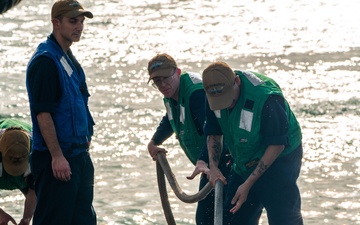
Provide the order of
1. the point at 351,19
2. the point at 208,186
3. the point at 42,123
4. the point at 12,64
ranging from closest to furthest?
the point at 42,123, the point at 208,186, the point at 12,64, the point at 351,19

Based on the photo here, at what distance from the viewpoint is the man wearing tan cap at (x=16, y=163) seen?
6.64 meters

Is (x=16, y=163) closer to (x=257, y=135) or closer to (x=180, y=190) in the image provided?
(x=180, y=190)

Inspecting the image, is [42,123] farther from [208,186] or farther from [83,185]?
[208,186]

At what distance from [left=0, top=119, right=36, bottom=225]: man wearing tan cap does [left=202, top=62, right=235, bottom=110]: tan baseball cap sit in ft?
4.03

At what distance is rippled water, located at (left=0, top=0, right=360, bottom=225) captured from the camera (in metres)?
9.84

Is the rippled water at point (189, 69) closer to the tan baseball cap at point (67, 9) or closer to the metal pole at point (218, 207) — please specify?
the metal pole at point (218, 207)

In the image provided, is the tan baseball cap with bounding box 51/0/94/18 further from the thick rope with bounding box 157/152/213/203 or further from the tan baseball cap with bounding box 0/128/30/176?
the thick rope with bounding box 157/152/213/203

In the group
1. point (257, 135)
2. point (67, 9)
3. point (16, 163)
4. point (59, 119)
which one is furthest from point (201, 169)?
point (67, 9)

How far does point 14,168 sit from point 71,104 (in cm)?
61

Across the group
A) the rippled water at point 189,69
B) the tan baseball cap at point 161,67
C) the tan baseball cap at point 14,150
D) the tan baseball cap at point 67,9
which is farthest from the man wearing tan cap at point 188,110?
the rippled water at point 189,69

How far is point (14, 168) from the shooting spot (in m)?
6.70

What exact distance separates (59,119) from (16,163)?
47 centimetres

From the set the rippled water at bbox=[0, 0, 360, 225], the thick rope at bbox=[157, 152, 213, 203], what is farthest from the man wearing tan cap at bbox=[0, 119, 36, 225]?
the rippled water at bbox=[0, 0, 360, 225]

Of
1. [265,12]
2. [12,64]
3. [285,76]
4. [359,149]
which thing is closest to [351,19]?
[265,12]
